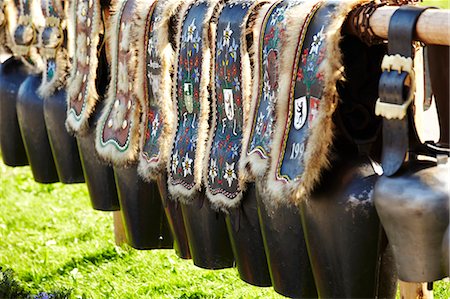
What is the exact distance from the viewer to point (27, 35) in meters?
3.36

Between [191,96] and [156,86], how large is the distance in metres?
0.13

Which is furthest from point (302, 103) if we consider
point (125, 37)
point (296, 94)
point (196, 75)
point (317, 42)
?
point (125, 37)

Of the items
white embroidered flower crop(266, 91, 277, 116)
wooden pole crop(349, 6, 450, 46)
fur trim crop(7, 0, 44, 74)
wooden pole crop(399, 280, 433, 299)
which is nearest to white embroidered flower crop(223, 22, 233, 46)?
white embroidered flower crop(266, 91, 277, 116)

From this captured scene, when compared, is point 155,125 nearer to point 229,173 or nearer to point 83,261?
point 229,173

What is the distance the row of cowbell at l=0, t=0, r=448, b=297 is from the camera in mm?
2178

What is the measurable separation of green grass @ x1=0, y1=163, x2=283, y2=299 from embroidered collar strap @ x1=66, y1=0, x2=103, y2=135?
80 centimetres

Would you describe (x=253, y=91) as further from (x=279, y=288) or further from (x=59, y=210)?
(x=59, y=210)

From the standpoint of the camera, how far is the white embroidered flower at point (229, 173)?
2508mm

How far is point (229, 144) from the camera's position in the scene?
8.38ft

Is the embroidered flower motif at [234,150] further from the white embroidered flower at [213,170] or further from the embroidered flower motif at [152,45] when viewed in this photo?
the embroidered flower motif at [152,45]

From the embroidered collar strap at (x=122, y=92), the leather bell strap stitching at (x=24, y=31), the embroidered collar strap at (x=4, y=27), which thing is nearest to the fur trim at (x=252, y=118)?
the embroidered collar strap at (x=122, y=92)

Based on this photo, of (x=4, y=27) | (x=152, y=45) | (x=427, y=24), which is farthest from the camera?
(x=4, y=27)

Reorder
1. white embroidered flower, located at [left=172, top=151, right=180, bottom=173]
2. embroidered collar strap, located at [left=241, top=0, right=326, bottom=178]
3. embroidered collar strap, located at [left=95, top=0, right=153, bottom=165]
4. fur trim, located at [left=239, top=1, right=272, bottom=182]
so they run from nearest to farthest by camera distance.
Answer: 1. embroidered collar strap, located at [left=241, top=0, right=326, bottom=178]
2. fur trim, located at [left=239, top=1, right=272, bottom=182]
3. white embroidered flower, located at [left=172, top=151, right=180, bottom=173]
4. embroidered collar strap, located at [left=95, top=0, right=153, bottom=165]

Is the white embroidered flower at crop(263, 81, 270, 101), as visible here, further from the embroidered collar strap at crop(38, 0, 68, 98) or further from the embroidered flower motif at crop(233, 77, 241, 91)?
the embroidered collar strap at crop(38, 0, 68, 98)
